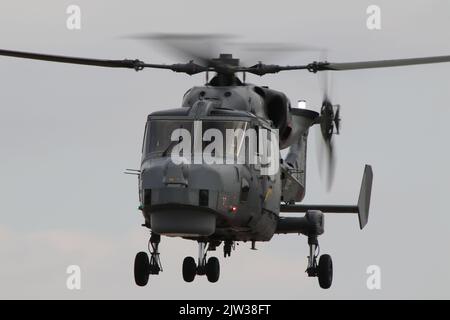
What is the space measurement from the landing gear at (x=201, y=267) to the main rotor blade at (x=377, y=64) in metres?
6.48

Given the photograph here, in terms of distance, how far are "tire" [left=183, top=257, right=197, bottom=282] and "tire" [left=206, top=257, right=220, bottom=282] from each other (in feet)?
1.38

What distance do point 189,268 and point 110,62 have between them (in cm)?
661

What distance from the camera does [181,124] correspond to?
39438 millimetres

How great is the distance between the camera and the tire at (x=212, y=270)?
142ft

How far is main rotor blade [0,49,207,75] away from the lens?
42.4 metres

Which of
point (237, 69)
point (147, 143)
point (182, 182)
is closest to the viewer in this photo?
point (182, 182)

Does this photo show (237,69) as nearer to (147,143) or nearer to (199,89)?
(199,89)

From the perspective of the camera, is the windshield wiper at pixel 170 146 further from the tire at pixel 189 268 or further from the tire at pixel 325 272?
the tire at pixel 325 272

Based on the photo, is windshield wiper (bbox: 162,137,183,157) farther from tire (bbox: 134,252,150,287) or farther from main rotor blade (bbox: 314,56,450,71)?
main rotor blade (bbox: 314,56,450,71)

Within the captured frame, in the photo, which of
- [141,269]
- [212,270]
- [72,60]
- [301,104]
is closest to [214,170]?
[141,269]

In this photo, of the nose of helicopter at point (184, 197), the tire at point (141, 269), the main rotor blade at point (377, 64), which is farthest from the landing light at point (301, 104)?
the nose of helicopter at point (184, 197)

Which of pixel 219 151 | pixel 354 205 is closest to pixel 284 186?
pixel 354 205

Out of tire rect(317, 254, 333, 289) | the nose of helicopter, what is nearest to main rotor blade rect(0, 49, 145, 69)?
the nose of helicopter

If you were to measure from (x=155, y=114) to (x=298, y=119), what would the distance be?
706 centimetres
